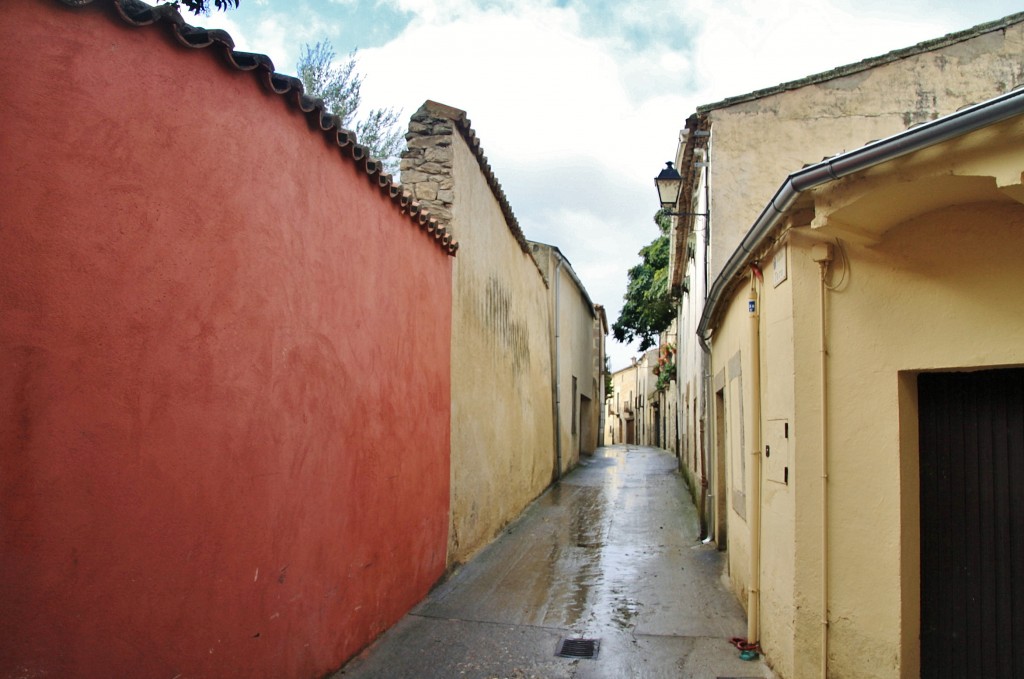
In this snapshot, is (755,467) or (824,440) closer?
(824,440)

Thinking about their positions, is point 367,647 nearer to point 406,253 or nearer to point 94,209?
point 406,253

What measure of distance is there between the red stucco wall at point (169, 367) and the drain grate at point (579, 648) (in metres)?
1.51

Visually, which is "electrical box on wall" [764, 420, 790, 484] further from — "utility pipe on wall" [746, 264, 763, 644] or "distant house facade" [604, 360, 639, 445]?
"distant house facade" [604, 360, 639, 445]

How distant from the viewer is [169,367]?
3.36 metres

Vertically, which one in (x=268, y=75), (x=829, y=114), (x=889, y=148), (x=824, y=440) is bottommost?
(x=824, y=440)

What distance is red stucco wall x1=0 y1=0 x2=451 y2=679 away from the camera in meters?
2.74

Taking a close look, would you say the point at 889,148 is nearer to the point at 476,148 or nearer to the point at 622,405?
the point at 476,148

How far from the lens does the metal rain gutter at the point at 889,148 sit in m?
2.98

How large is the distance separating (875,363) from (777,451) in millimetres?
907

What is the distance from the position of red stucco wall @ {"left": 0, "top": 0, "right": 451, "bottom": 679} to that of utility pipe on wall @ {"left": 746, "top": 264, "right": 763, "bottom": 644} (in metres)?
2.82

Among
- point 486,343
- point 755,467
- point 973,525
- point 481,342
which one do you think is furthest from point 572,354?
point 973,525

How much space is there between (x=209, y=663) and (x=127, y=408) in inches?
52.9

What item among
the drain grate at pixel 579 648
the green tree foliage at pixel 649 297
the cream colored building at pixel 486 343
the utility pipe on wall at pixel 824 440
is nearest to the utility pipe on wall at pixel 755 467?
the utility pipe on wall at pixel 824 440

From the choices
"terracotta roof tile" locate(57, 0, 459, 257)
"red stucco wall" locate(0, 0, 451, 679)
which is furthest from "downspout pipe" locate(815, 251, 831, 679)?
"terracotta roof tile" locate(57, 0, 459, 257)
